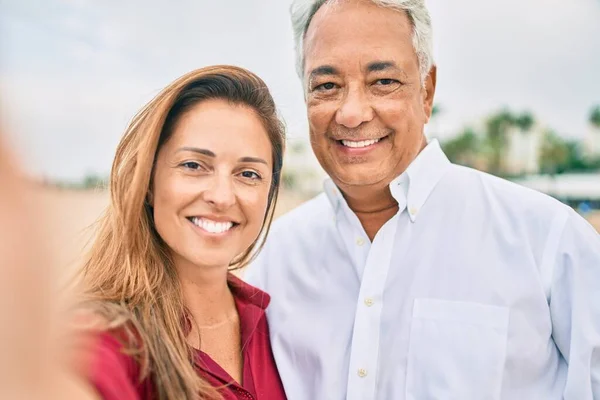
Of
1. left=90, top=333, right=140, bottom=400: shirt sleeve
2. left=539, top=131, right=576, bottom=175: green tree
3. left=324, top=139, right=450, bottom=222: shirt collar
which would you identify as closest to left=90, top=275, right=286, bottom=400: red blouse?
left=90, top=333, right=140, bottom=400: shirt sleeve

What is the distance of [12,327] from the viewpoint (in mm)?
605

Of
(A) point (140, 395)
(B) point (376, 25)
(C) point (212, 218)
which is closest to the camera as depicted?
(A) point (140, 395)

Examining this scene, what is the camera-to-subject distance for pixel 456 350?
236 centimetres

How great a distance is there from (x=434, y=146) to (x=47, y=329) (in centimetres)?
226

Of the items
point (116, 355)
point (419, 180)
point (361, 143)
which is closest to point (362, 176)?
point (361, 143)

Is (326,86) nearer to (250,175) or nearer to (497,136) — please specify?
(250,175)

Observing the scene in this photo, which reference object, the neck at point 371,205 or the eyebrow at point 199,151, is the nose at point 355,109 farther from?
the eyebrow at point 199,151

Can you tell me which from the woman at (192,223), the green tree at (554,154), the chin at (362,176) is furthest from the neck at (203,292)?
the green tree at (554,154)

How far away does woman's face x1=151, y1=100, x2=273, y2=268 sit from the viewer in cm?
212

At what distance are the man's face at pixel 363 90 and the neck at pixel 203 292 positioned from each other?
2.13 ft

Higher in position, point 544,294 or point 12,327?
point 12,327

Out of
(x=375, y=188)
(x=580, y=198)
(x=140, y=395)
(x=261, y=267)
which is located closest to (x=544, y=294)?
(x=375, y=188)

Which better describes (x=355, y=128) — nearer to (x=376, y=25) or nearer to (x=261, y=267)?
(x=376, y=25)

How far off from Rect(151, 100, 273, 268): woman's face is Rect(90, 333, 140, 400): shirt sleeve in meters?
0.45
